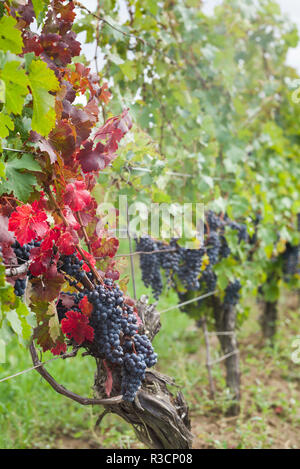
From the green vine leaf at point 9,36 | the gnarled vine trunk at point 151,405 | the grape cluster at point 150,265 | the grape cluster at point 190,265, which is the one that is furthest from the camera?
the grape cluster at point 190,265

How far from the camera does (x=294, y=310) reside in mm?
6312

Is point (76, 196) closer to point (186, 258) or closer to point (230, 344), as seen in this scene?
point (186, 258)

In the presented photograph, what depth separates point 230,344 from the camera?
3.53 meters

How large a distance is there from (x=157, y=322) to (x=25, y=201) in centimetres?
83

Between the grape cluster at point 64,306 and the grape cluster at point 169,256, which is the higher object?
the grape cluster at point 169,256

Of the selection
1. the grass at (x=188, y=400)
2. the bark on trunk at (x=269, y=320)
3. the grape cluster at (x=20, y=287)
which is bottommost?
the grass at (x=188, y=400)

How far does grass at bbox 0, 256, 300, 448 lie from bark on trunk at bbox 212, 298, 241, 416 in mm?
117

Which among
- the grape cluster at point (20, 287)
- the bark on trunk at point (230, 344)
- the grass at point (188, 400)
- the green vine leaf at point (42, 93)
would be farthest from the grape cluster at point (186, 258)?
the green vine leaf at point (42, 93)

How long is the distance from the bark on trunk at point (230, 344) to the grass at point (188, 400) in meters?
0.12

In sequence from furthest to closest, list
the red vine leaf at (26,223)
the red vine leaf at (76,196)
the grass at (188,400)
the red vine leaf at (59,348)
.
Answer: the grass at (188,400) → the red vine leaf at (59,348) → the red vine leaf at (76,196) → the red vine leaf at (26,223)

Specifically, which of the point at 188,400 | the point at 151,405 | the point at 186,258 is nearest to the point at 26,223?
the point at 151,405

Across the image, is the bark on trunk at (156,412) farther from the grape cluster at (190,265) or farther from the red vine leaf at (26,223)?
the grape cluster at (190,265)

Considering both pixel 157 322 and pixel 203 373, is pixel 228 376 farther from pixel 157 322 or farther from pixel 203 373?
pixel 157 322

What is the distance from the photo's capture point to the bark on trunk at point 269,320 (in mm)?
4848
